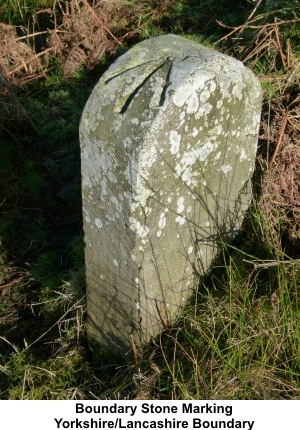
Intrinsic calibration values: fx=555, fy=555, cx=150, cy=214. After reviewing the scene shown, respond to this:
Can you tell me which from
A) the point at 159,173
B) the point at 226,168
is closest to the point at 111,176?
the point at 159,173

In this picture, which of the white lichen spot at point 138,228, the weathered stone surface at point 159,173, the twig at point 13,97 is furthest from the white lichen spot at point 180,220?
the twig at point 13,97

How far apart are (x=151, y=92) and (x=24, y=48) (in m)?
2.99

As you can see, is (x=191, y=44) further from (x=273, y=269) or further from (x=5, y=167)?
(x=5, y=167)

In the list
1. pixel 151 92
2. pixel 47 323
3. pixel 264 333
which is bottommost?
pixel 47 323

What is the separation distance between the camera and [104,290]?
114 inches

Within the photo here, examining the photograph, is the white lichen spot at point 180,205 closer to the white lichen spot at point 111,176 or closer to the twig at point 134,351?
the white lichen spot at point 111,176

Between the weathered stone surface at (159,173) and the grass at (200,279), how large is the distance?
0.66ft

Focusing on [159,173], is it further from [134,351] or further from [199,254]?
[134,351]

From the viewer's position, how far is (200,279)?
9.91 feet

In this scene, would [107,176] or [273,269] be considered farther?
[273,269]

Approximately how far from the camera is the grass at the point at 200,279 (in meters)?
2.64

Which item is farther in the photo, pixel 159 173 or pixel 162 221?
pixel 162 221

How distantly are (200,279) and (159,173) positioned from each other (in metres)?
0.91
